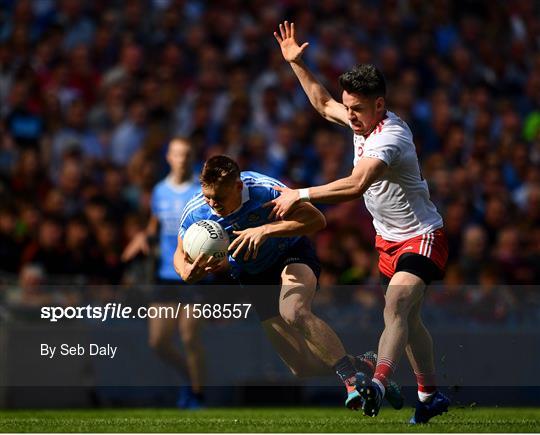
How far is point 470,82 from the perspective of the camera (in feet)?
62.7

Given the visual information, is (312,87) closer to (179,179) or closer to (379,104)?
(379,104)

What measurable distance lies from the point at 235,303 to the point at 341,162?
3.91 m

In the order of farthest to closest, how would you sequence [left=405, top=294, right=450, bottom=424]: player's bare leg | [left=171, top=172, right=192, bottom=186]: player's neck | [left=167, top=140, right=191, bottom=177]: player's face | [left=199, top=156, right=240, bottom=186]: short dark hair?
[left=171, top=172, right=192, bottom=186]: player's neck, [left=167, top=140, right=191, bottom=177]: player's face, [left=405, top=294, right=450, bottom=424]: player's bare leg, [left=199, top=156, right=240, bottom=186]: short dark hair

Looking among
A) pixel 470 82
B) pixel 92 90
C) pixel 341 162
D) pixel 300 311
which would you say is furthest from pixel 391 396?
pixel 470 82

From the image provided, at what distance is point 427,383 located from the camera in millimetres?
9680

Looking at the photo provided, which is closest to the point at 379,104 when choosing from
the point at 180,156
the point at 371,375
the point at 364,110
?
the point at 364,110

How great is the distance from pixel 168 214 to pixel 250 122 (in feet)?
12.2

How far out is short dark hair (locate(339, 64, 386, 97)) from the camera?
927 cm

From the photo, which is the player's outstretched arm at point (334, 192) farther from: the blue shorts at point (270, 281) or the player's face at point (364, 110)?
the blue shorts at point (270, 281)

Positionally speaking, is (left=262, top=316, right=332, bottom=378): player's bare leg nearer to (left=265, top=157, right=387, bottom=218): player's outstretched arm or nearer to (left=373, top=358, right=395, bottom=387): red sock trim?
(left=373, top=358, right=395, bottom=387): red sock trim

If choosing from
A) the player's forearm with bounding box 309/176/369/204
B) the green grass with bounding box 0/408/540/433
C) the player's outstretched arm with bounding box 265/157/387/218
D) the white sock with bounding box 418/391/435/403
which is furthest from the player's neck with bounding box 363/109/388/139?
the green grass with bounding box 0/408/540/433

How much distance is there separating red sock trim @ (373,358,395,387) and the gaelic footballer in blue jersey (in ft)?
0.73

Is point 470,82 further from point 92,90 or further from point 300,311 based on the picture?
point 300,311

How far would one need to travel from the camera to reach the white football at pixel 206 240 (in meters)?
9.27
